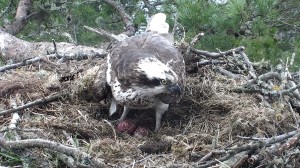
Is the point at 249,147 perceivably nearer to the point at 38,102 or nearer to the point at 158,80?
the point at 158,80

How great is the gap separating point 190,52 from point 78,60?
4.20ft

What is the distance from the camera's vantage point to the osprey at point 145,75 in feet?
14.9

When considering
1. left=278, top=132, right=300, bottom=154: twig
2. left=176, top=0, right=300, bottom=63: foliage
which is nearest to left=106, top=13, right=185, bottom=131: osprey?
left=176, top=0, right=300, bottom=63: foliage

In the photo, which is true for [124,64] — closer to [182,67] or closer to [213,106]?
[182,67]

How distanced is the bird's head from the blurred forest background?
1.19 metres

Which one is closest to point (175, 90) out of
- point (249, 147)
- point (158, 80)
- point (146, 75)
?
point (158, 80)

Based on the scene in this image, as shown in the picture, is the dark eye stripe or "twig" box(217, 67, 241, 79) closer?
the dark eye stripe

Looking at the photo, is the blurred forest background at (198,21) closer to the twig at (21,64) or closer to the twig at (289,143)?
the twig at (21,64)

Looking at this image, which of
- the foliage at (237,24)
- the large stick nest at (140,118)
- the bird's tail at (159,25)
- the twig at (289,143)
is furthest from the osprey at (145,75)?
the twig at (289,143)

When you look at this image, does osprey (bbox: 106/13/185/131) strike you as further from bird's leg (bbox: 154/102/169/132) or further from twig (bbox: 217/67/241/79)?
twig (bbox: 217/67/241/79)

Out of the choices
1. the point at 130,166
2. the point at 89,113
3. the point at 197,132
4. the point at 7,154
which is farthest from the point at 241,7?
the point at 7,154

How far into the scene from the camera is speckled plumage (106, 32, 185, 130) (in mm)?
4551

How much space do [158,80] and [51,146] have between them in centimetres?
108

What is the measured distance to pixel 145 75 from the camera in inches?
181
